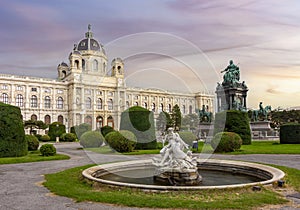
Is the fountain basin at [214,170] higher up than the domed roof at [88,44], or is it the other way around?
the domed roof at [88,44]

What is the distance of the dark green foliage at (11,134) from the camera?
52.0ft

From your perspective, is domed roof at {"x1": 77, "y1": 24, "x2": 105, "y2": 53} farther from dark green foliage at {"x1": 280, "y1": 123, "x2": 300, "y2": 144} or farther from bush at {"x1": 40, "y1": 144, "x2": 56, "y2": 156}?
bush at {"x1": 40, "y1": 144, "x2": 56, "y2": 156}

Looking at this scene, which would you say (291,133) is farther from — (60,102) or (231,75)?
(60,102)

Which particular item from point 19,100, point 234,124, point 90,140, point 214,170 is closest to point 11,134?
point 90,140

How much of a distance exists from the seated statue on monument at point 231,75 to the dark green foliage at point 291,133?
37.0 feet

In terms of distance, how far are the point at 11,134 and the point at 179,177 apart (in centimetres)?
1156

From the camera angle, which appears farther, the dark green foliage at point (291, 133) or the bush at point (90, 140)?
the dark green foliage at point (291, 133)

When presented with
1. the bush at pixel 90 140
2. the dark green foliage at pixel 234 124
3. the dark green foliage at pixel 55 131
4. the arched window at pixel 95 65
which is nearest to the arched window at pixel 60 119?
the arched window at pixel 95 65

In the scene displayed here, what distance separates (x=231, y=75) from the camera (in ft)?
121

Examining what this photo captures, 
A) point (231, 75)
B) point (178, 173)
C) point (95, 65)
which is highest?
point (95, 65)

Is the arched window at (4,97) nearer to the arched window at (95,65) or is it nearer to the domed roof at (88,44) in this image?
the arched window at (95,65)

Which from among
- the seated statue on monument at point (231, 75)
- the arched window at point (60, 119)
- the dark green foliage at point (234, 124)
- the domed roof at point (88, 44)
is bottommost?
the dark green foliage at point (234, 124)

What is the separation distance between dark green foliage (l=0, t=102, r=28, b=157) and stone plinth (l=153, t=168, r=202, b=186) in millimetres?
10948

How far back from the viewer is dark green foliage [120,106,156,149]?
20.8 meters
